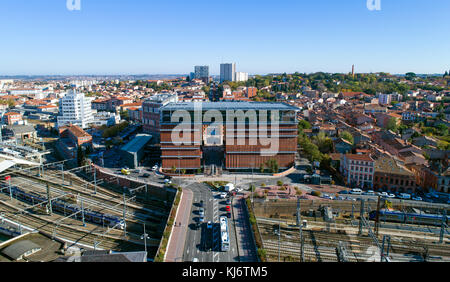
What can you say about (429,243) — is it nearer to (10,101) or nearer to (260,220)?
(260,220)

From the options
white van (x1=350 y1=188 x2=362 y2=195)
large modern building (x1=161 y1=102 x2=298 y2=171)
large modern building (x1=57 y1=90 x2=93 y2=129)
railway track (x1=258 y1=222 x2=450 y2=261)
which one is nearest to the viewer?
railway track (x1=258 y1=222 x2=450 y2=261)

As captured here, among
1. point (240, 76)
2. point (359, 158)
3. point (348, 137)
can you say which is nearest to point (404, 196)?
point (359, 158)

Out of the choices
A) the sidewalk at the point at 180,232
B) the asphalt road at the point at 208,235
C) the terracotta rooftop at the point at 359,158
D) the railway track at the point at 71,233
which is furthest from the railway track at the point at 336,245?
the railway track at the point at 71,233

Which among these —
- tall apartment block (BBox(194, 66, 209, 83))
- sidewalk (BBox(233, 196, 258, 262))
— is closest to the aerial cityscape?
sidewalk (BBox(233, 196, 258, 262))

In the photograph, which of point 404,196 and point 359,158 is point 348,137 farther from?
point 404,196

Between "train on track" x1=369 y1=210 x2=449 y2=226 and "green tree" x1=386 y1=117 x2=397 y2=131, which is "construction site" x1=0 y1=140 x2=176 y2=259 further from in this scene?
"green tree" x1=386 y1=117 x2=397 y2=131
